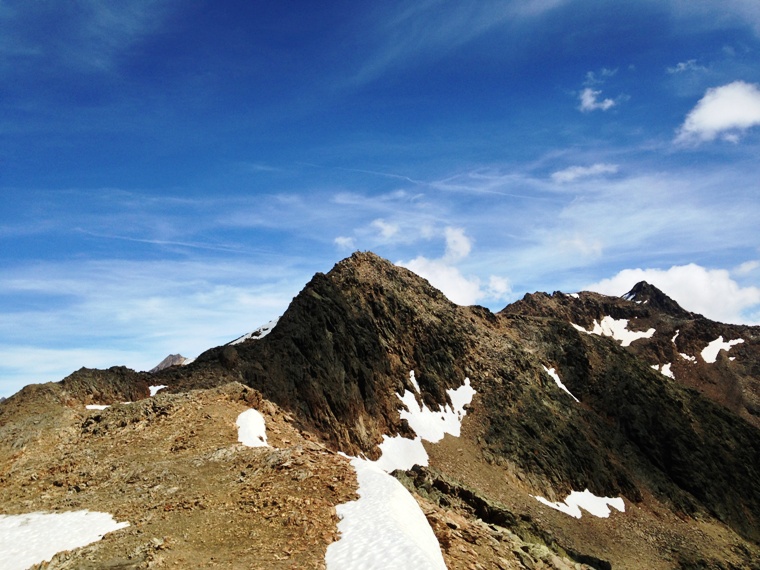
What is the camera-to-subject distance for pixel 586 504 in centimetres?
6719

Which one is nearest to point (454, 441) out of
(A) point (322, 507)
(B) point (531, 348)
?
(B) point (531, 348)

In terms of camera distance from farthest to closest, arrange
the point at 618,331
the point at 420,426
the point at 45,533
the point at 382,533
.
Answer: the point at 618,331, the point at 420,426, the point at 45,533, the point at 382,533

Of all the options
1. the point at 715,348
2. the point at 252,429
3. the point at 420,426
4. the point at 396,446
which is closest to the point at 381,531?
the point at 252,429

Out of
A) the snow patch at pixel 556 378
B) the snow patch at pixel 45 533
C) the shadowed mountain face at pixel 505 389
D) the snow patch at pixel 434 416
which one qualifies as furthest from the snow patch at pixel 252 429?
the snow patch at pixel 556 378

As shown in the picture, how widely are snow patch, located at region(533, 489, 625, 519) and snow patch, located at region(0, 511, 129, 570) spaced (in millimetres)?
60527

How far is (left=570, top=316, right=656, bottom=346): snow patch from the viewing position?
169 m

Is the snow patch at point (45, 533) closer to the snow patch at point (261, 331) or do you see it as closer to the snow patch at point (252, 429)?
the snow patch at point (252, 429)

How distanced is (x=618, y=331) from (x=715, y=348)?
29693mm

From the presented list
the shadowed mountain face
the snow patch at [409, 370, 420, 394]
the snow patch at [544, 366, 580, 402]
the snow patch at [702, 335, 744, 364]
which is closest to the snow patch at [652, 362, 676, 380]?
the snow patch at [702, 335, 744, 364]

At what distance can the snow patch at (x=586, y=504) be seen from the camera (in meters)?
64.2

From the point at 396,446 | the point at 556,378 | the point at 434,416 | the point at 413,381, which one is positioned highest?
the point at 413,381

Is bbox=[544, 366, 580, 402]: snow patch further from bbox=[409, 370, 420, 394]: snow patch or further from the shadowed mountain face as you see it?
bbox=[409, 370, 420, 394]: snow patch

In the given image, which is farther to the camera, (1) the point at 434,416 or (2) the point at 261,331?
(2) the point at 261,331

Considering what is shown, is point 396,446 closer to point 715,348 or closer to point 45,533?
point 45,533
